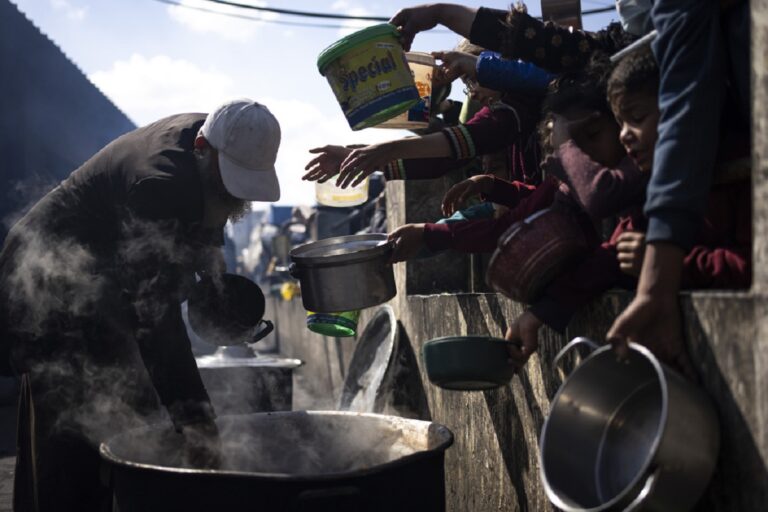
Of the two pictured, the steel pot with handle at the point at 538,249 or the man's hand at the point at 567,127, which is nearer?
the steel pot with handle at the point at 538,249

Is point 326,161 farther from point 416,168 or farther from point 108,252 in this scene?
point 108,252

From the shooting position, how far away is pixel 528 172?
342 centimetres

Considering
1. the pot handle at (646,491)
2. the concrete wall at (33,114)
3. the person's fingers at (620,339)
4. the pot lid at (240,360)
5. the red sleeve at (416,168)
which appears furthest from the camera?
the concrete wall at (33,114)

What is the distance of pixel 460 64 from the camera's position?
3.21 meters

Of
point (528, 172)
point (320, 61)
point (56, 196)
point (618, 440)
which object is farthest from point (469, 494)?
point (56, 196)

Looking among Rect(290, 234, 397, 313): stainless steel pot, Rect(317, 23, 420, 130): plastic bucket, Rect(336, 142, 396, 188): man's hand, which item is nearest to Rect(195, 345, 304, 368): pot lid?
Rect(290, 234, 397, 313): stainless steel pot

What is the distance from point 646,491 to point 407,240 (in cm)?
175

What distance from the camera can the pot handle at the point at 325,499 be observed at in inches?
82.5

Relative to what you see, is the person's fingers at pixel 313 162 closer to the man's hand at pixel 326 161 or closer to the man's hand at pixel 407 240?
the man's hand at pixel 326 161

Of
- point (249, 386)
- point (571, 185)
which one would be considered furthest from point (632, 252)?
point (249, 386)

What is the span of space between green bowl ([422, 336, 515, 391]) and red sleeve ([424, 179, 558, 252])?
698mm

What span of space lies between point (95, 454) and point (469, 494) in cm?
170

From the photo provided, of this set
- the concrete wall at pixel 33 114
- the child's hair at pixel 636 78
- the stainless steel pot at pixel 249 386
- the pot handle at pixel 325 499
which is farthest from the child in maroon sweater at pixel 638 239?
the concrete wall at pixel 33 114

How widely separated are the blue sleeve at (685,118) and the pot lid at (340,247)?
1508 millimetres
